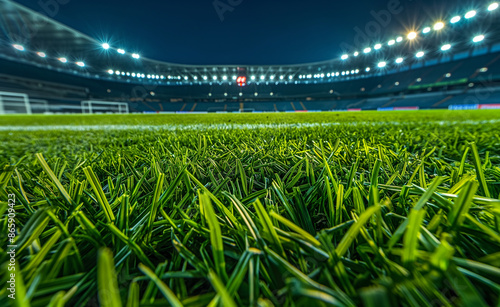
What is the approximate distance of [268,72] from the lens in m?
21.6

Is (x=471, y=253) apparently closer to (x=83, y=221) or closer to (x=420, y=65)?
(x=83, y=221)

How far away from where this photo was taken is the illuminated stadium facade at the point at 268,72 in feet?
42.0

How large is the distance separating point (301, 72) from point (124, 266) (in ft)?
78.2

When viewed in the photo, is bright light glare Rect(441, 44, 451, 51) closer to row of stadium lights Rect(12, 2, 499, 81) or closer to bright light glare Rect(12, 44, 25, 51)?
row of stadium lights Rect(12, 2, 499, 81)

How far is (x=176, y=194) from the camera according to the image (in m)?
0.32

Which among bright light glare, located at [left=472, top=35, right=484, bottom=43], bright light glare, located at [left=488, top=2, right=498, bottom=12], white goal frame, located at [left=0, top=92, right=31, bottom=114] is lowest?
white goal frame, located at [left=0, top=92, right=31, bottom=114]

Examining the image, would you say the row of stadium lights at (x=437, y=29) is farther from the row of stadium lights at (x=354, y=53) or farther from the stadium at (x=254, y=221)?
the stadium at (x=254, y=221)

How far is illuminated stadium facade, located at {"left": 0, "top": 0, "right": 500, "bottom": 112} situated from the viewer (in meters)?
12.8

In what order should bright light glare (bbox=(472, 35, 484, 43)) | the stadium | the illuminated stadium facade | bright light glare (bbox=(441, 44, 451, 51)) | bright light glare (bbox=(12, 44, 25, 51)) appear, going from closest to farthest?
1. the stadium
2. the illuminated stadium facade
3. bright light glare (bbox=(472, 35, 484, 43))
4. bright light glare (bbox=(12, 44, 25, 51))
5. bright light glare (bbox=(441, 44, 451, 51))

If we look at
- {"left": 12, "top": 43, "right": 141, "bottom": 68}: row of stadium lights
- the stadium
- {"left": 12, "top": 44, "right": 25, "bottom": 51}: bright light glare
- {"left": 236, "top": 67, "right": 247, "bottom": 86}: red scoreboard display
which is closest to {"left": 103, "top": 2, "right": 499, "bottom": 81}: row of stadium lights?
{"left": 12, "top": 43, "right": 141, "bottom": 68}: row of stadium lights

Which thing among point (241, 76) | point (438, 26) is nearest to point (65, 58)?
point (241, 76)

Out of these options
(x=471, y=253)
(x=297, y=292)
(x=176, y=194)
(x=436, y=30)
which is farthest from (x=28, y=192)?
(x=436, y=30)

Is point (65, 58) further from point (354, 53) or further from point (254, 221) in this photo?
point (354, 53)

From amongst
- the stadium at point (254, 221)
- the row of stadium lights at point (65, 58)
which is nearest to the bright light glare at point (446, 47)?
the stadium at point (254, 221)
